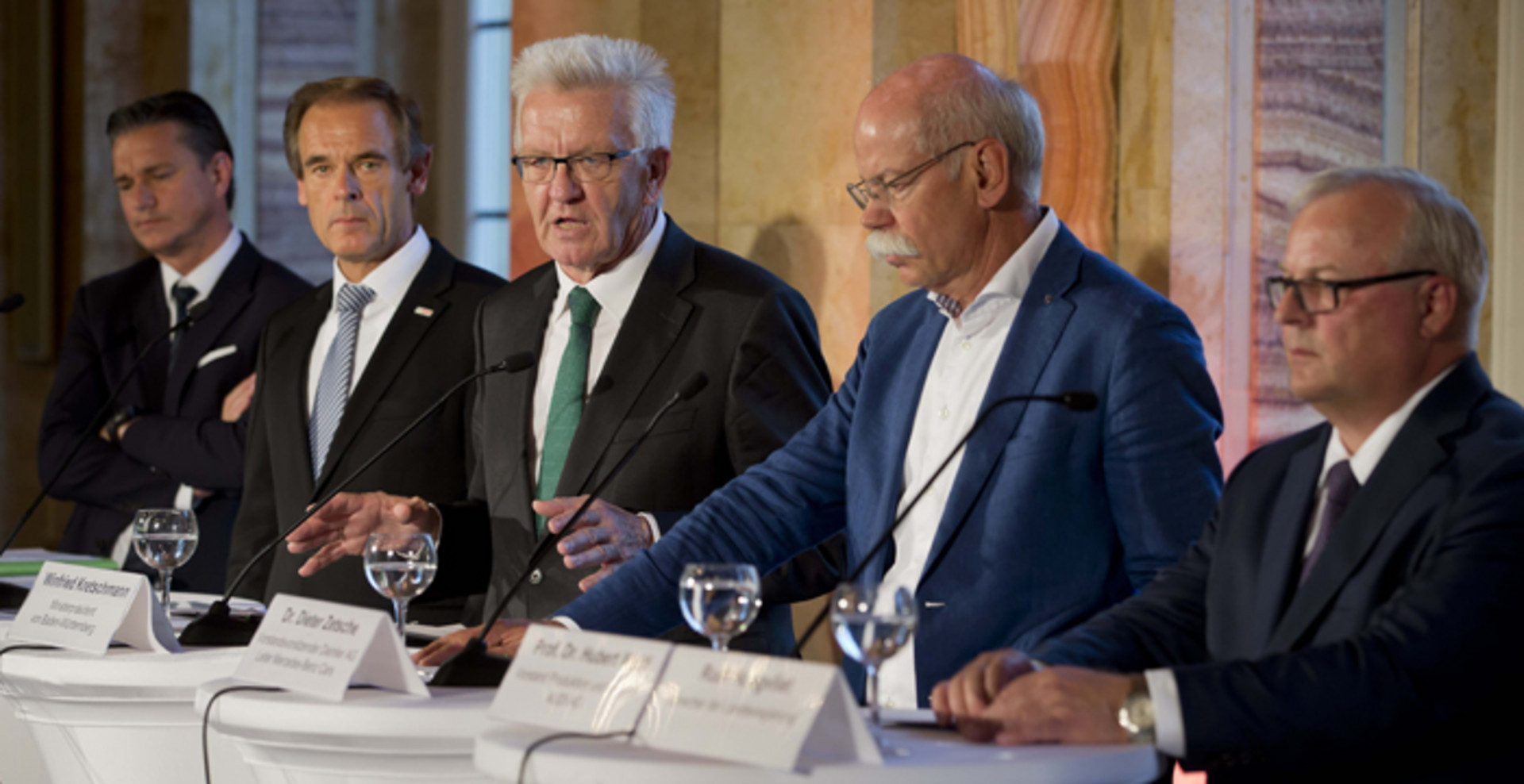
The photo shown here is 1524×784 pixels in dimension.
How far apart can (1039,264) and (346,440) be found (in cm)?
176

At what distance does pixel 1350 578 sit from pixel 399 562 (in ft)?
4.57

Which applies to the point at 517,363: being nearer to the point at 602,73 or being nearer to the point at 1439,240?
the point at 602,73

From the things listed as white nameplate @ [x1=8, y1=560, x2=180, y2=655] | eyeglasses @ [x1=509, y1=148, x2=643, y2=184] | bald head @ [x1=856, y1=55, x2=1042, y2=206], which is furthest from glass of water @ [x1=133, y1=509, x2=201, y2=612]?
bald head @ [x1=856, y1=55, x2=1042, y2=206]

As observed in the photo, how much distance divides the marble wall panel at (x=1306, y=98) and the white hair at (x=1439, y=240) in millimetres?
1881

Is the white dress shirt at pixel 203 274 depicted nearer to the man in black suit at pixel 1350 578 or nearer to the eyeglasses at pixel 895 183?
the eyeglasses at pixel 895 183

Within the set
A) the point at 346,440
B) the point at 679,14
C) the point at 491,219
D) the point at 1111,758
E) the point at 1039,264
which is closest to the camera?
the point at 1111,758

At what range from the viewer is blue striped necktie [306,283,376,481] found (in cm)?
399

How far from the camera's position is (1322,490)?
7.38 feet

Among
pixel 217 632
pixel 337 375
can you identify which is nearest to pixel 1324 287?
pixel 217 632

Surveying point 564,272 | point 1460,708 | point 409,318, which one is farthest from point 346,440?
point 1460,708

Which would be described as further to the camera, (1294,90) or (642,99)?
(1294,90)

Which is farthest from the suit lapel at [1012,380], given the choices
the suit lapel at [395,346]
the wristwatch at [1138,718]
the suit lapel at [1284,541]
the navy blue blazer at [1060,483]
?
the suit lapel at [395,346]

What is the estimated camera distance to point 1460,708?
1.95 m

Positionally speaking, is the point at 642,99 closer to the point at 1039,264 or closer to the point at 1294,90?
the point at 1039,264
